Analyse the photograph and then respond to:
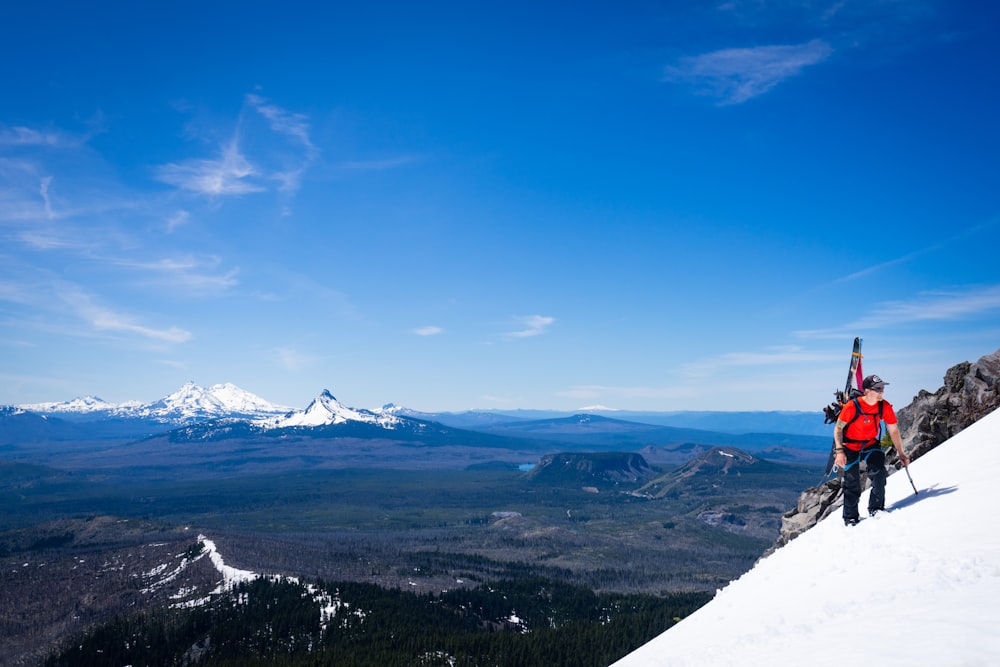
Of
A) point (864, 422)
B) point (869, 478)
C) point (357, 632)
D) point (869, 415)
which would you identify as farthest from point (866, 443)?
point (357, 632)

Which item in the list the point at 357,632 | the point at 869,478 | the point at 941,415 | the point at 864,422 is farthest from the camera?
the point at 357,632

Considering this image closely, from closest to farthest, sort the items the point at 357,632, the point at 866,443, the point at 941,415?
the point at 866,443, the point at 941,415, the point at 357,632

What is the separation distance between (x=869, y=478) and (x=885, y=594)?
24.9 feet

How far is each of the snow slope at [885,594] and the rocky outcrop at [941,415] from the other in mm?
8147

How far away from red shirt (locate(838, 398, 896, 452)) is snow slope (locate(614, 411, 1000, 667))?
7.47ft

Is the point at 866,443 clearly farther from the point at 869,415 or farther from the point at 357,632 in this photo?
the point at 357,632

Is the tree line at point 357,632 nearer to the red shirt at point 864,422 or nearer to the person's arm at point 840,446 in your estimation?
the person's arm at point 840,446

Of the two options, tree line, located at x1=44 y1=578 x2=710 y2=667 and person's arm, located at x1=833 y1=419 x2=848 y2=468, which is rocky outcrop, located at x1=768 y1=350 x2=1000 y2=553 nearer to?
person's arm, located at x1=833 y1=419 x2=848 y2=468

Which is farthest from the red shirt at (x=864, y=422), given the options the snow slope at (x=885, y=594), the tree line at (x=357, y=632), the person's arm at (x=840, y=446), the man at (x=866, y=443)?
the tree line at (x=357, y=632)

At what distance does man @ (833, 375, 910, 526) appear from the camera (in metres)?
19.1

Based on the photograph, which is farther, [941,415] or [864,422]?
[941,415]

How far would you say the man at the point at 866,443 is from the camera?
751 inches

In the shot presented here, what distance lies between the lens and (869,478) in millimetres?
19250

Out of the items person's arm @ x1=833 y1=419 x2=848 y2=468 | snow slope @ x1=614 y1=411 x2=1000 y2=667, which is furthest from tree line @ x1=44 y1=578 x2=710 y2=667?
person's arm @ x1=833 y1=419 x2=848 y2=468
